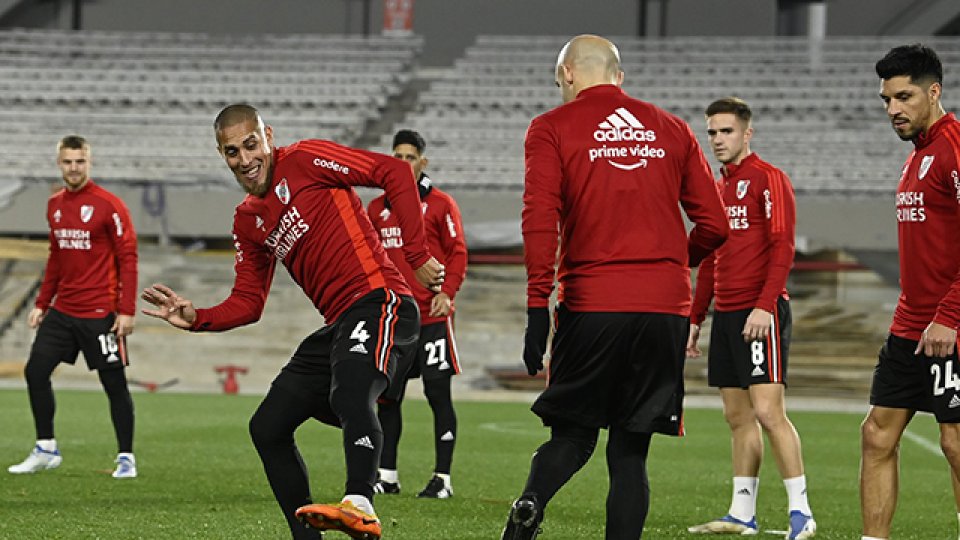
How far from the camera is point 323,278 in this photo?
5125mm

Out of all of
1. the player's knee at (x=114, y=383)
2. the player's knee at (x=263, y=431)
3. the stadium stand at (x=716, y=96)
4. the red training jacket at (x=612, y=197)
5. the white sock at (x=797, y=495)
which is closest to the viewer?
the red training jacket at (x=612, y=197)

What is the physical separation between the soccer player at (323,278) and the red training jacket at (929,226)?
1822 mm

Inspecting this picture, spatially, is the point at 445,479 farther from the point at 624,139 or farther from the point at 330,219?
the point at 624,139

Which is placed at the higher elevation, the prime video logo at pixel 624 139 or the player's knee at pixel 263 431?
the prime video logo at pixel 624 139

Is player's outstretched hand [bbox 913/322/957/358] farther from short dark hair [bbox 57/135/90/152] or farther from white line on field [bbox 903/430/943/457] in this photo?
white line on field [bbox 903/430/943/457]

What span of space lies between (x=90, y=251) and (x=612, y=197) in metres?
5.23

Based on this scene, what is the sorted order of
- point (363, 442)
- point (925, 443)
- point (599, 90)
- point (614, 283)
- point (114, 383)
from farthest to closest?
point (925, 443) < point (114, 383) < point (363, 442) < point (599, 90) < point (614, 283)

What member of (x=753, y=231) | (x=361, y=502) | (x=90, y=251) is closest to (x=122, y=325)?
(x=90, y=251)

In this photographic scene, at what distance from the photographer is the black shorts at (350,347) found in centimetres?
493

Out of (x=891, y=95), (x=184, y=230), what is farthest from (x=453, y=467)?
(x=184, y=230)

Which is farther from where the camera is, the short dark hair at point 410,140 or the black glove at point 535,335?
the short dark hair at point 410,140

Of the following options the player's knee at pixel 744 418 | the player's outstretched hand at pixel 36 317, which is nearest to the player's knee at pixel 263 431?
the player's knee at pixel 744 418

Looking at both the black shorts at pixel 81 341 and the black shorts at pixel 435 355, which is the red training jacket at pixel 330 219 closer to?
the black shorts at pixel 435 355

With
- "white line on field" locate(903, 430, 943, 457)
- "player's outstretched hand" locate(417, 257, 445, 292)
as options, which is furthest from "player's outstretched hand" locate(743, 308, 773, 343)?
"white line on field" locate(903, 430, 943, 457)
